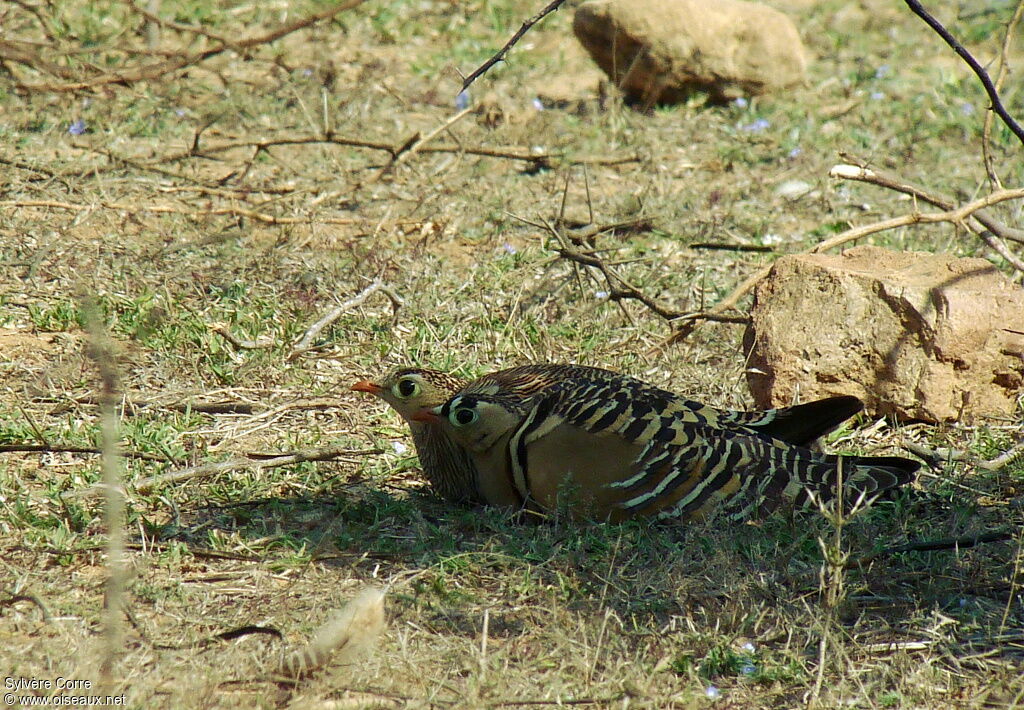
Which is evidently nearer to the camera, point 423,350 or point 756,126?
point 423,350

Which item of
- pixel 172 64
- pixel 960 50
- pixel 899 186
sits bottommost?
pixel 899 186

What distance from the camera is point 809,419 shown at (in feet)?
12.3

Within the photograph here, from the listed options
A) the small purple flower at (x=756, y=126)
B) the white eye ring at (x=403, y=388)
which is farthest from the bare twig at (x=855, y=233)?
the small purple flower at (x=756, y=126)

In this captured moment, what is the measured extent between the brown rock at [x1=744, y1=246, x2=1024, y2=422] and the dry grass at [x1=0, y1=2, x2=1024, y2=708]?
0.54ft

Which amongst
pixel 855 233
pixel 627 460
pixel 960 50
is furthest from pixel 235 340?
pixel 960 50

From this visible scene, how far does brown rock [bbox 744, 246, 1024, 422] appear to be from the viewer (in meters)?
4.12

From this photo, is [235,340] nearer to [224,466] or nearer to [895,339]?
Answer: [224,466]

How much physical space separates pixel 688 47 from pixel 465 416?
4383 millimetres

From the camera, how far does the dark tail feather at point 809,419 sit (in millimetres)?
3705

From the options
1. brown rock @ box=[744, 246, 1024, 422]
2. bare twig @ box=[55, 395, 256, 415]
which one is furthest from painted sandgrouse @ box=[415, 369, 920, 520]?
bare twig @ box=[55, 395, 256, 415]

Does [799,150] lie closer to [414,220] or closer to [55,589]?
[414,220]

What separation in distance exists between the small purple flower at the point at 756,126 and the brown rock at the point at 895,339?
297 centimetres

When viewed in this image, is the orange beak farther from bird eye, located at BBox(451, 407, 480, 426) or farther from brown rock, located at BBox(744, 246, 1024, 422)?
brown rock, located at BBox(744, 246, 1024, 422)

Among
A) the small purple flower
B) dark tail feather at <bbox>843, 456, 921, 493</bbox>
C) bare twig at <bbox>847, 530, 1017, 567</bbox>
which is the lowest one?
bare twig at <bbox>847, 530, 1017, 567</bbox>
